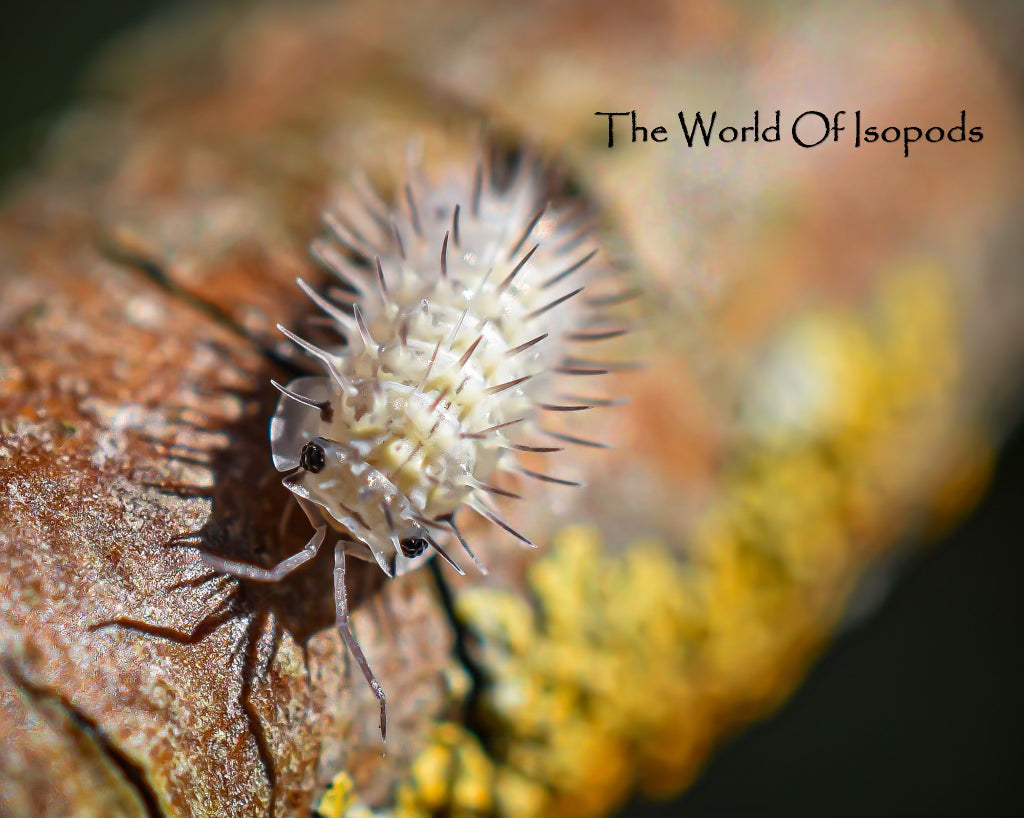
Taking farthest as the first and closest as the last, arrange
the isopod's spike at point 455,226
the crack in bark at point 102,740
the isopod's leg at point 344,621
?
1. the isopod's spike at point 455,226
2. the isopod's leg at point 344,621
3. the crack in bark at point 102,740

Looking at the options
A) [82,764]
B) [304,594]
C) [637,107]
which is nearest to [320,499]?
[304,594]

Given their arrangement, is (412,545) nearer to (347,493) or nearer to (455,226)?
(347,493)

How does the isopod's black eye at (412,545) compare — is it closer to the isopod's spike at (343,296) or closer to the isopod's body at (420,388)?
the isopod's body at (420,388)

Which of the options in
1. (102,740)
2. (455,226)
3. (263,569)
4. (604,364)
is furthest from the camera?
(604,364)

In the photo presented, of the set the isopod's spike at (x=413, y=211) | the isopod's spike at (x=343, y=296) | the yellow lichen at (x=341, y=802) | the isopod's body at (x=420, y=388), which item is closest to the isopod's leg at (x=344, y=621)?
the isopod's body at (x=420, y=388)

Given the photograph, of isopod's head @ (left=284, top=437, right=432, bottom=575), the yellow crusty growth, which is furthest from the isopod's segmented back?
the yellow crusty growth

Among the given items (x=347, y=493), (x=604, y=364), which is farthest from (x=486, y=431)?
(x=604, y=364)
